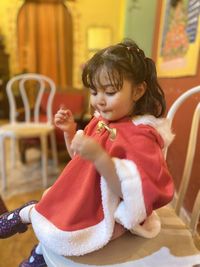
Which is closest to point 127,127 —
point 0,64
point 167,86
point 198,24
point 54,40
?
point 198,24

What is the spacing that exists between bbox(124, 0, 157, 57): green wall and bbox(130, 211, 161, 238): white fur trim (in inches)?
62.9

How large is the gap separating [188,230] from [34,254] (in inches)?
16.7

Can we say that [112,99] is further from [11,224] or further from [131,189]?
[11,224]

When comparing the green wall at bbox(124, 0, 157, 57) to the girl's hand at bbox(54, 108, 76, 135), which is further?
the green wall at bbox(124, 0, 157, 57)

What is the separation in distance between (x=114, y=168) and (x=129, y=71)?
21 cm

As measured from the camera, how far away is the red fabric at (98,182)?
608 mm

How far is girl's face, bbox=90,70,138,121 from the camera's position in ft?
2.10

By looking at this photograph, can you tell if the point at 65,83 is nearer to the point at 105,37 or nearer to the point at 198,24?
the point at 105,37

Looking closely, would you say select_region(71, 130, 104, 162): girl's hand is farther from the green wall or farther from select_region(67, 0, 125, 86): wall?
select_region(67, 0, 125, 86): wall

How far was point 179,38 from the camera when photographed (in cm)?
140

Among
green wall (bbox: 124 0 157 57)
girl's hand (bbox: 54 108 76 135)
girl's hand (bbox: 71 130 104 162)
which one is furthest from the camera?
green wall (bbox: 124 0 157 57)

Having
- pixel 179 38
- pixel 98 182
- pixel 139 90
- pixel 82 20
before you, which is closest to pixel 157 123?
pixel 139 90

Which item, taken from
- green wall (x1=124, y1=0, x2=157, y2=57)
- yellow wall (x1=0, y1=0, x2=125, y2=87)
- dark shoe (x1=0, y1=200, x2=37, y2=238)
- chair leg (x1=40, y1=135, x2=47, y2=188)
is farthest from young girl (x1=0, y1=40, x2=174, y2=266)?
yellow wall (x1=0, y1=0, x2=125, y2=87)

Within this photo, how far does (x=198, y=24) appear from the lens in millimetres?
1196
